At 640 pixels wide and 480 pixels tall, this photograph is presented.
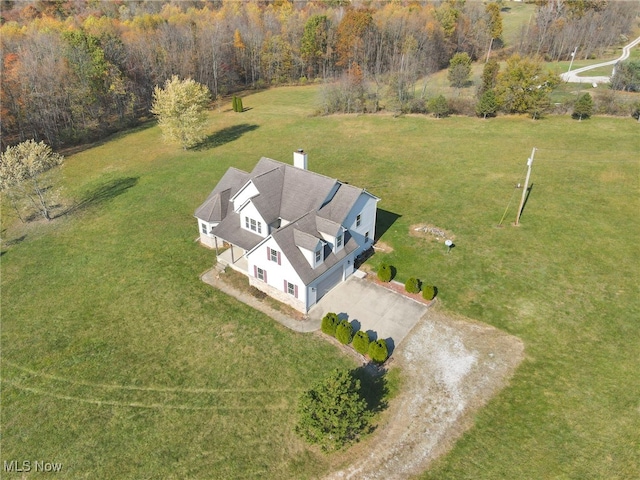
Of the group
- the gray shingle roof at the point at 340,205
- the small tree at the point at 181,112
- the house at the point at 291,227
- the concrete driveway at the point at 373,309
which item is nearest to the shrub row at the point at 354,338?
the concrete driveway at the point at 373,309

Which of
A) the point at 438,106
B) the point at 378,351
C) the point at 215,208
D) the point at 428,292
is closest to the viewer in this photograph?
the point at 378,351

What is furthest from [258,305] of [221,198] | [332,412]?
[332,412]

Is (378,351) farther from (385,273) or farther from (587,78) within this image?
(587,78)

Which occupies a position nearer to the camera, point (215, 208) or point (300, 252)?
point (300, 252)

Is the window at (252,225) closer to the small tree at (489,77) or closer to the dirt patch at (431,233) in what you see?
the dirt patch at (431,233)

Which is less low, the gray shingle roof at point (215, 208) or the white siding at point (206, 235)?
the gray shingle roof at point (215, 208)

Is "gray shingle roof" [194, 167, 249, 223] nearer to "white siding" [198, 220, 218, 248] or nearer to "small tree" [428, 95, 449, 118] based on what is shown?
"white siding" [198, 220, 218, 248]
